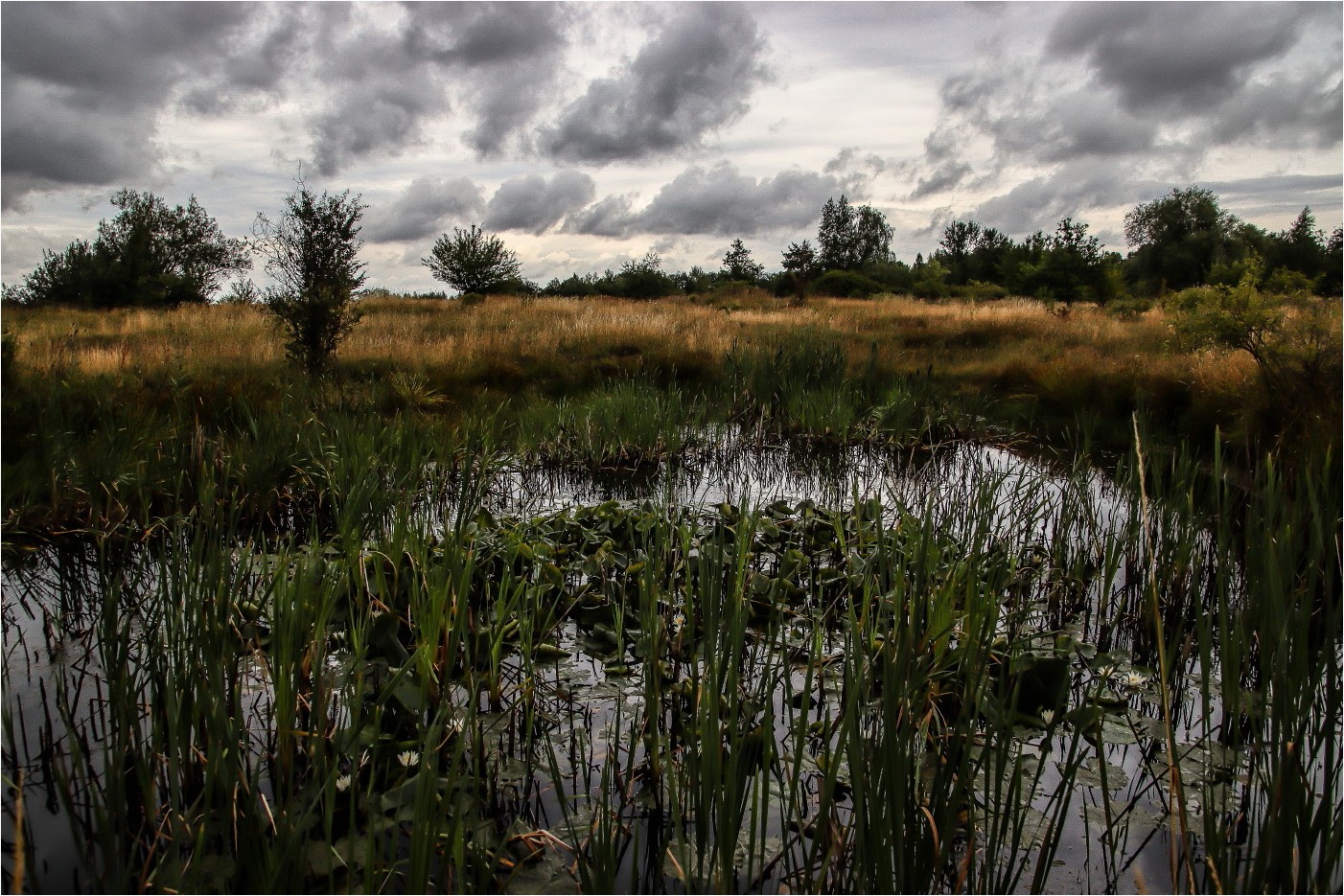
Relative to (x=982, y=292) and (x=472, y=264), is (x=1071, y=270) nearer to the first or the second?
(x=982, y=292)

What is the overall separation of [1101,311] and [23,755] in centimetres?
2619

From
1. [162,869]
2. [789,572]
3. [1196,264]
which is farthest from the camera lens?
[1196,264]

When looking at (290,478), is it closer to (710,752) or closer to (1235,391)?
(710,752)

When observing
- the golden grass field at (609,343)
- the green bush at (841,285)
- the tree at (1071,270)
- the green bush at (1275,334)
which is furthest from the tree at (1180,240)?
the green bush at (1275,334)

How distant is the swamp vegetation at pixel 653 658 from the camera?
176 cm

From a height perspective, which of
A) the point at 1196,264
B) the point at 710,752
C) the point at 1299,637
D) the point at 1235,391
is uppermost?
the point at 1196,264

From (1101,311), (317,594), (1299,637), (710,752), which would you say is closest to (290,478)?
(317,594)

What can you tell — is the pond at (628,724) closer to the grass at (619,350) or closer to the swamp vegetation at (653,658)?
the swamp vegetation at (653,658)

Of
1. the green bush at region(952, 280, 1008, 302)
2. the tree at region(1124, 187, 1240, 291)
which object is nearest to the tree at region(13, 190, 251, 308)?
the green bush at region(952, 280, 1008, 302)

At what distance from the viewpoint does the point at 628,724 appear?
2779 millimetres

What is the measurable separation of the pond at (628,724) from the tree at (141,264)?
28.5m

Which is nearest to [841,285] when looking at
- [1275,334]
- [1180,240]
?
[1180,240]

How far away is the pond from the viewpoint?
1.71 m

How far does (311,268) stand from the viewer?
37.5ft
